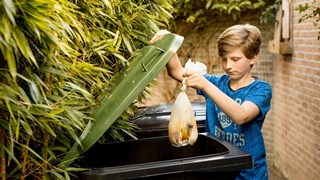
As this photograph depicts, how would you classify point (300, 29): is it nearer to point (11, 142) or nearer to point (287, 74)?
point (287, 74)

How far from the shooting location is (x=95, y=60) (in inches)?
95.5

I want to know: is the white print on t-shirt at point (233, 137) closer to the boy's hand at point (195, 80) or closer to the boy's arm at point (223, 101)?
the boy's arm at point (223, 101)

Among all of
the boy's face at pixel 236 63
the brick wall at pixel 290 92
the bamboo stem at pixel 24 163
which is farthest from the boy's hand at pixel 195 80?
the brick wall at pixel 290 92

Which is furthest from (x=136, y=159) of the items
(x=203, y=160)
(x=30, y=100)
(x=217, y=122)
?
(x=30, y=100)

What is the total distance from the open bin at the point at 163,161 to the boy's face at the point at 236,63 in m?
0.39

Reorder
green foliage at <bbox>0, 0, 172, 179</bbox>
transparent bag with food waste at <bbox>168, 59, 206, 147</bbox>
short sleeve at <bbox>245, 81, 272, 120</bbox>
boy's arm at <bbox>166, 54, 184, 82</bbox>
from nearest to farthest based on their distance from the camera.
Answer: green foliage at <bbox>0, 0, 172, 179</bbox>, transparent bag with food waste at <bbox>168, 59, 206, 147</bbox>, short sleeve at <bbox>245, 81, 272, 120</bbox>, boy's arm at <bbox>166, 54, 184, 82</bbox>

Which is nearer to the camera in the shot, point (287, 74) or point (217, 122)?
point (217, 122)

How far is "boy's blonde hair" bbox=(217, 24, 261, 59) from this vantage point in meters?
2.54

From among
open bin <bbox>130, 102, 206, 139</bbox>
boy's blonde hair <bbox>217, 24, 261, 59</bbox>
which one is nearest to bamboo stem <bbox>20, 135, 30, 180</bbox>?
open bin <bbox>130, 102, 206, 139</bbox>

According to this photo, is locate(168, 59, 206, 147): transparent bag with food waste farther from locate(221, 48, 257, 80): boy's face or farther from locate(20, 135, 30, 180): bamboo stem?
locate(20, 135, 30, 180): bamboo stem

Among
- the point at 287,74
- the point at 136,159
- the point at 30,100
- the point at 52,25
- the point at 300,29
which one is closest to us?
the point at 52,25

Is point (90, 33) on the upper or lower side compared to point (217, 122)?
upper

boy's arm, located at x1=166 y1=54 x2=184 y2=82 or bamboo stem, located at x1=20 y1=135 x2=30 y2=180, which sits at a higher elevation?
boy's arm, located at x1=166 y1=54 x2=184 y2=82

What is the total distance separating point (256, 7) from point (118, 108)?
18.0 feet
